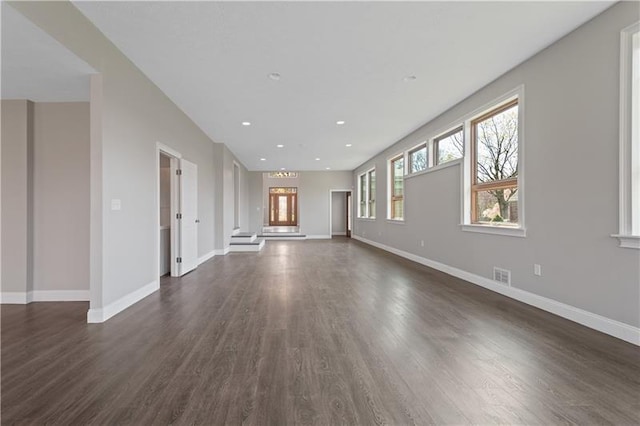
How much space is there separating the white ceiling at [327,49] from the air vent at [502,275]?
250 cm

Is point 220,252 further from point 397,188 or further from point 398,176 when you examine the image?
point 398,176

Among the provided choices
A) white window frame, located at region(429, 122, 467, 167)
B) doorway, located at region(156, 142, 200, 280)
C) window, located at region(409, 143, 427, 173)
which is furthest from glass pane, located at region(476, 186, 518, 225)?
doorway, located at region(156, 142, 200, 280)

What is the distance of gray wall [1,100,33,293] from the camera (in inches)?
137

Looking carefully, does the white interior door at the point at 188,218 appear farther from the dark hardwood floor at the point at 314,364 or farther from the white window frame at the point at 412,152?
the white window frame at the point at 412,152

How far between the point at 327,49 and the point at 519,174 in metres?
2.68

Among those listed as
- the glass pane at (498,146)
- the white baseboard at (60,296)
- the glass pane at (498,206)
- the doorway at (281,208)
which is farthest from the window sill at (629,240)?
the doorway at (281,208)


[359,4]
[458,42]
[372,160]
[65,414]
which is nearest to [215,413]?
[65,414]

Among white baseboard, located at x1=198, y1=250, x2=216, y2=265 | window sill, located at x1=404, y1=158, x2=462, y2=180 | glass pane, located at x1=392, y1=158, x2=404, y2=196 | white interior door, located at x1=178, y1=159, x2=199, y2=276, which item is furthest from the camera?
glass pane, located at x1=392, y1=158, x2=404, y2=196

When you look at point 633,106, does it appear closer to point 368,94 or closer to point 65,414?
point 368,94

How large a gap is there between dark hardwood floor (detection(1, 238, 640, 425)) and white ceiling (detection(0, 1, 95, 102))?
2411 millimetres

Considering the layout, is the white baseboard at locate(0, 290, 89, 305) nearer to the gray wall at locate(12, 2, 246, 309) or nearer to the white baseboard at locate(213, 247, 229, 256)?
the gray wall at locate(12, 2, 246, 309)

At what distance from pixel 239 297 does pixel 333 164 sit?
309 inches

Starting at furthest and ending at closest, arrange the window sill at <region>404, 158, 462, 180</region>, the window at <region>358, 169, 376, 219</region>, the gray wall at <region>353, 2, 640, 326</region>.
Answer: the window at <region>358, 169, 376, 219</region>
the window sill at <region>404, 158, 462, 180</region>
the gray wall at <region>353, 2, 640, 326</region>

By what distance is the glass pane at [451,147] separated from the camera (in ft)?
16.5
